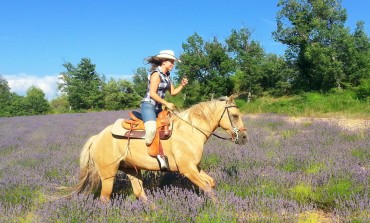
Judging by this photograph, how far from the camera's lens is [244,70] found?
35.1 m

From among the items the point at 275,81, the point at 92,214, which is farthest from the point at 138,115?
the point at 275,81

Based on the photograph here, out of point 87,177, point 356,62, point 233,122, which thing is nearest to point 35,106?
point 356,62

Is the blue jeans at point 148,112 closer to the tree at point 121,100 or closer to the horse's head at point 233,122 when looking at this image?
the horse's head at point 233,122

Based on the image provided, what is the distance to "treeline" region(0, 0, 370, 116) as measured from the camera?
25.8m

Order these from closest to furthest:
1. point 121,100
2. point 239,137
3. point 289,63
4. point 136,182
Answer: point 239,137 < point 136,182 < point 289,63 < point 121,100

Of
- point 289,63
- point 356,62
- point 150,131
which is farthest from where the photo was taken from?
point 289,63

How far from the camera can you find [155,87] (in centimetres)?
416

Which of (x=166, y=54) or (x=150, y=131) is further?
(x=166, y=54)

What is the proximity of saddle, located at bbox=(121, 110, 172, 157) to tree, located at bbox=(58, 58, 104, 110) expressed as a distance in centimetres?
4518

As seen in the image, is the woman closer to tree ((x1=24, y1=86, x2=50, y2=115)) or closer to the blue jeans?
the blue jeans

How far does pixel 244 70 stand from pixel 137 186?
103 ft

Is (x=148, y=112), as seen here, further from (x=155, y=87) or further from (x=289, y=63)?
(x=289, y=63)

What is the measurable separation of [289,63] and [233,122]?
29.5 meters

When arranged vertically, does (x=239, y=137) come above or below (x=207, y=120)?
below
